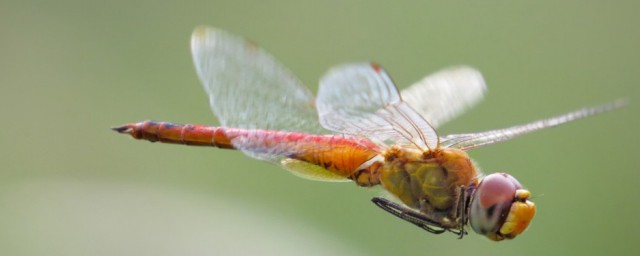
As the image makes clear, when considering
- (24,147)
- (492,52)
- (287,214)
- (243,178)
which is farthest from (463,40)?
(24,147)

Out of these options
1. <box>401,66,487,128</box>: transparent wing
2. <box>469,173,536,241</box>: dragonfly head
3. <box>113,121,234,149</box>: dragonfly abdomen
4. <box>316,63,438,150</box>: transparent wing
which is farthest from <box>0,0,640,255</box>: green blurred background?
<box>469,173,536,241</box>: dragonfly head

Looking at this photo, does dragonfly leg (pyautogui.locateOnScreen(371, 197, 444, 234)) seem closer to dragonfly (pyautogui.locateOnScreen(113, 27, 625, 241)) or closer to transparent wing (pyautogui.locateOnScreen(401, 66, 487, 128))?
dragonfly (pyautogui.locateOnScreen(113, 27, 625, 241))

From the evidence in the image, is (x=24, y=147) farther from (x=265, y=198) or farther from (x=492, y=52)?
(x=492, y=52)

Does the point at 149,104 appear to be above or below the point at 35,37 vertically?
below

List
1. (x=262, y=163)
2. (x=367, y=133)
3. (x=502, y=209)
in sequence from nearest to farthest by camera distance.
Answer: (x=502, y=209)
(x=367, y=133)
(x=262, y=163)

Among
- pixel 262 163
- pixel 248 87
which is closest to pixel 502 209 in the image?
pixel 248 87

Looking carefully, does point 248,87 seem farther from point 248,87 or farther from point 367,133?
point 367,133
